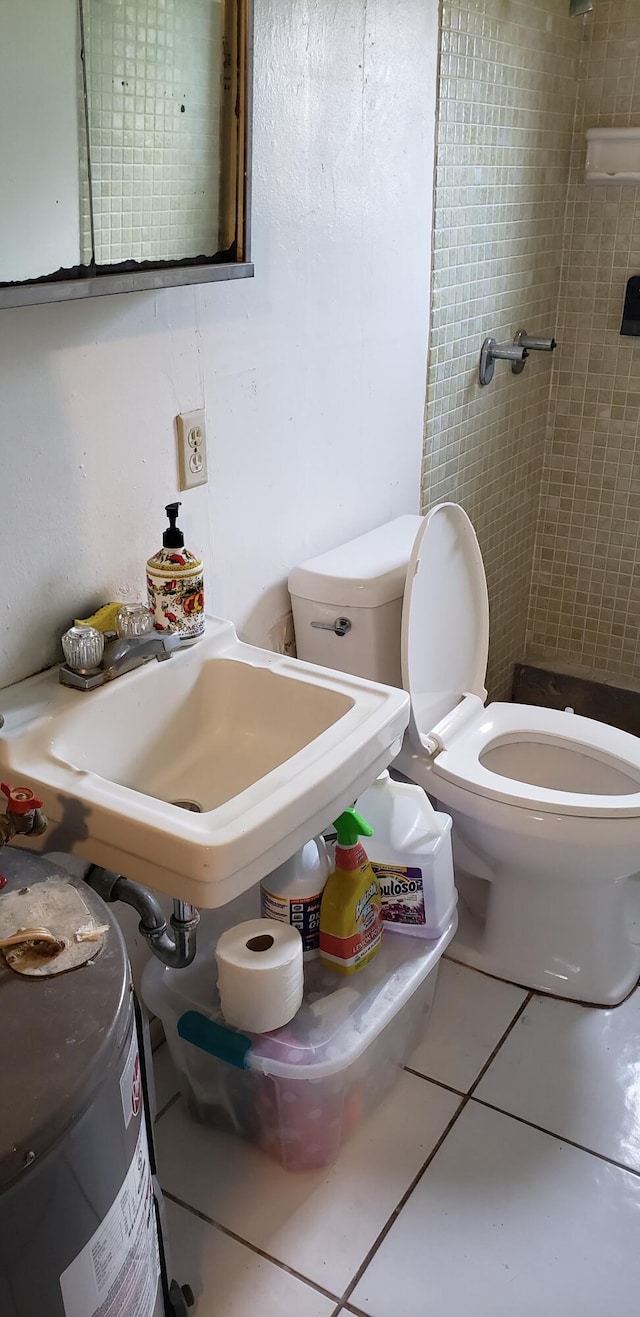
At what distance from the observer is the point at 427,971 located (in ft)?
5.08

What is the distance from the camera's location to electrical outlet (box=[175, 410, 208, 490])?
1.40 metres

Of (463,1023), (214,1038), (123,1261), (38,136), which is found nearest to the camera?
(123,1261)

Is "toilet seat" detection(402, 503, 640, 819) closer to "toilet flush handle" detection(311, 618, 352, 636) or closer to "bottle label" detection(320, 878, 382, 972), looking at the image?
"toilet flush handle" detection(311, 618, 352, 636)

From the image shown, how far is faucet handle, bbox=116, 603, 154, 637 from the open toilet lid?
19.4 inches

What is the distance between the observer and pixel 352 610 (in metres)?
1.67

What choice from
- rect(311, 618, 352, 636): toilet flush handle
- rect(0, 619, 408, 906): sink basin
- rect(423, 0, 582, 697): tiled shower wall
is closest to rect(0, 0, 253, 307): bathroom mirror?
rect(0, 619, 408, 906): sink basin

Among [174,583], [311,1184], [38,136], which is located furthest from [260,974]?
[38,136]

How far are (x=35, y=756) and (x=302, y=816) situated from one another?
1.01ft

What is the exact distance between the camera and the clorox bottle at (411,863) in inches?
60.6

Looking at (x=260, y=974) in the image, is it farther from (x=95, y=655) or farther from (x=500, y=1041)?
(x=500, y=1041)

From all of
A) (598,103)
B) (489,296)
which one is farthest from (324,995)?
(598,103)

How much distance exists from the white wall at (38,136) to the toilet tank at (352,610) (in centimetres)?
70

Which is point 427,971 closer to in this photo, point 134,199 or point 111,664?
point 111,664

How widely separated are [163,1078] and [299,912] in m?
0.41
